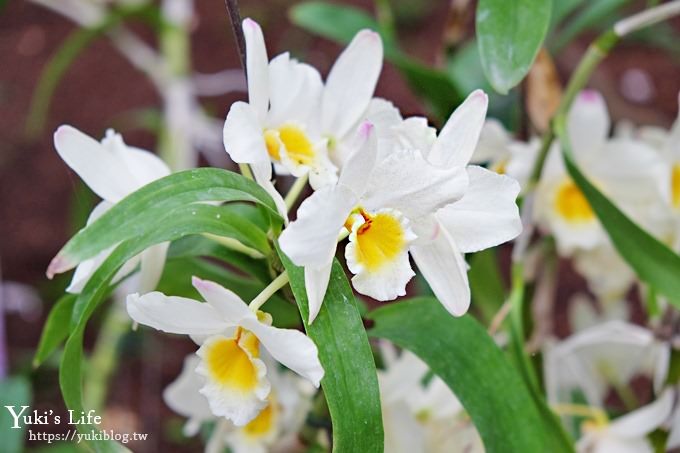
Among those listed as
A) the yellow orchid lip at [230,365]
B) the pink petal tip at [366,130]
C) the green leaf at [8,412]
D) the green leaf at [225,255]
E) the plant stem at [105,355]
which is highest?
the pink petal tip at [366,130]

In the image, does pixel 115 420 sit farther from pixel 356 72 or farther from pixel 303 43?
pixel 356 72

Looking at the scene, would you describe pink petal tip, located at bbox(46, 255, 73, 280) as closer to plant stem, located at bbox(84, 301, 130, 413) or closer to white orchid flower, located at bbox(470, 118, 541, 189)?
white orchid flower, located at bbox(470, 118, 541, 189)

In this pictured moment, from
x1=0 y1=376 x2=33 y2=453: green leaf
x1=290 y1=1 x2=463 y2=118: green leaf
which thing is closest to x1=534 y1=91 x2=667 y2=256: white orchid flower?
x1=290 y1=1 x2=463 y2=118: green leaf

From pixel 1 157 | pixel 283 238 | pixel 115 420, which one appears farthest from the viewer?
pixel 1 157

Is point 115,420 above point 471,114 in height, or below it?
below

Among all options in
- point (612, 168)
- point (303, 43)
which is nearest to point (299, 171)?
point (612, 168)

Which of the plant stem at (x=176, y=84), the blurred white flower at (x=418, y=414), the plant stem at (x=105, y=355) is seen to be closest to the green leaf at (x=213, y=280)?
the blurred white flower at (x=418, y=414)

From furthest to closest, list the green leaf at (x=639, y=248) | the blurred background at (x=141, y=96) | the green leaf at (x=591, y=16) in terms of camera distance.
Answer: the blurred background at (x=141, y=96) → the green leaf at (x=591, y=16) → the green leaf at (x=639, y=248)

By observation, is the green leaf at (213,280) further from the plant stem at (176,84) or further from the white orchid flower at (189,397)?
the plant stem at (176,84)
